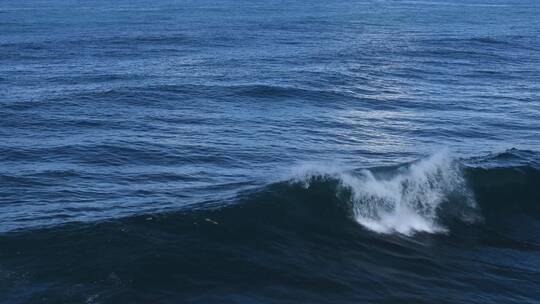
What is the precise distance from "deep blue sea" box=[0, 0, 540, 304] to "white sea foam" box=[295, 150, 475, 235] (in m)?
0.10

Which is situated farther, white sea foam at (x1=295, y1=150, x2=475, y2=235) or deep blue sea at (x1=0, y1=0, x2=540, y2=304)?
white sea foam at (x1=295, y1=150, x2=475, y2=235)

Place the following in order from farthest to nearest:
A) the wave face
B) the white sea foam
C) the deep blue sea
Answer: the white sea foam → the deep blue sea → the wave face

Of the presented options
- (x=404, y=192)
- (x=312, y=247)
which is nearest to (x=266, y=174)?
(x=404, y=192)

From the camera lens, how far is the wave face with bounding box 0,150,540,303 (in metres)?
23.3

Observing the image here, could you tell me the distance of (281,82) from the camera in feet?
223

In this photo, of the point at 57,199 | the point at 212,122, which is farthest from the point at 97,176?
the point at 212,122

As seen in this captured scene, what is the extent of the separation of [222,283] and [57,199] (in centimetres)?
1294

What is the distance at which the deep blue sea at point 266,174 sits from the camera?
24.3 metres

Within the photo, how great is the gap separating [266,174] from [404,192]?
8875mm

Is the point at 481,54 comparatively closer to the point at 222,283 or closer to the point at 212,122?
the point at 212,122

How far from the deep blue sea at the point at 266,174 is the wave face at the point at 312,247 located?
0.09 metres

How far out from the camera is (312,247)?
27.3m

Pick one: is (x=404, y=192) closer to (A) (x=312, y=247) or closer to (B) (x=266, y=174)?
(A) (x=312, y=247)

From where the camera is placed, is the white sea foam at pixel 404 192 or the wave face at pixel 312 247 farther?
the white sea foam at pixel 404 192
